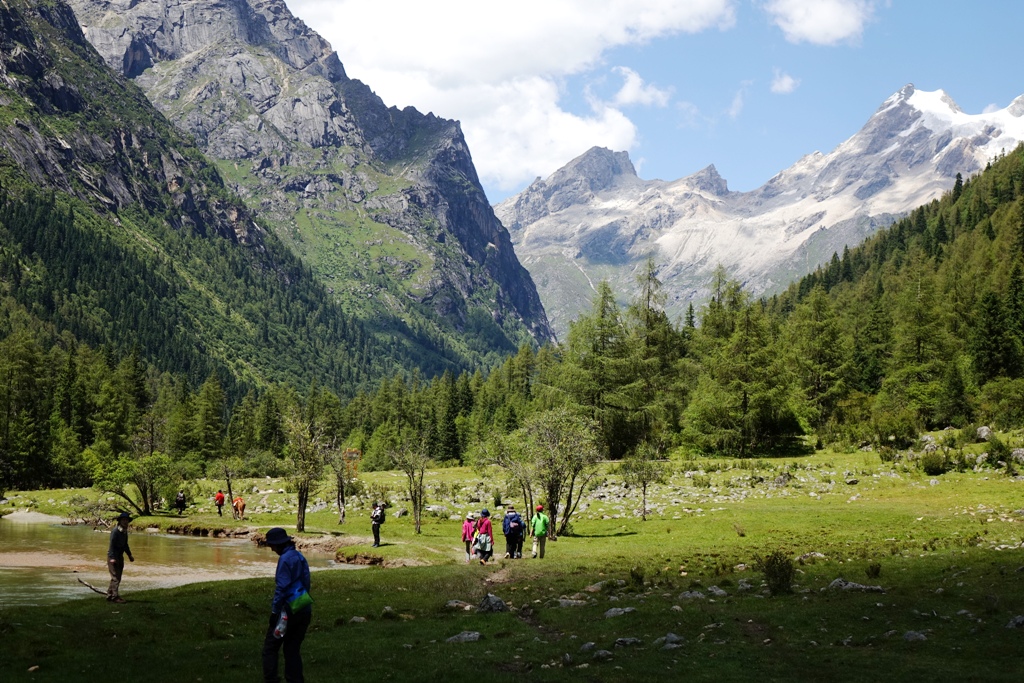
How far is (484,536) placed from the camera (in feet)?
110

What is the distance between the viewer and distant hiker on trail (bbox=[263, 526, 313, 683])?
1383cm

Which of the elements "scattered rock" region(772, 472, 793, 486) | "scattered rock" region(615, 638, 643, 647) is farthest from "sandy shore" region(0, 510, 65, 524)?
"scattered rock" region(615, 638, 643, 647)

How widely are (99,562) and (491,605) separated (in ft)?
84.9

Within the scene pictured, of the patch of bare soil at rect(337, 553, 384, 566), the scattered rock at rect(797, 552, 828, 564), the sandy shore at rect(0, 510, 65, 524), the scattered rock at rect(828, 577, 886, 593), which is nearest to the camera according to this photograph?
the scattered rock at rect(828, 577, 886, 593)

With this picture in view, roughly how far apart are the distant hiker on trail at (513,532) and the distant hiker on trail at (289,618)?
2041cm

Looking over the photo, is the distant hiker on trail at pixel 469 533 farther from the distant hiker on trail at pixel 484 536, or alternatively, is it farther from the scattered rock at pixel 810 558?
the scattered rock at pixel 810 558

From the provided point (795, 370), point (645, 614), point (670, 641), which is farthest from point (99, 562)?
point (795, 370)

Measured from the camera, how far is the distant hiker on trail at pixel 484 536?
3325 centimetres

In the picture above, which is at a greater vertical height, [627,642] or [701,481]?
[701,481]

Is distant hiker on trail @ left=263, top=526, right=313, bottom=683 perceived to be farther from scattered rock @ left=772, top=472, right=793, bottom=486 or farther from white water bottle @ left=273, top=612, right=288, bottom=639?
scattered rock @ left=772, top=472, right=793, bottom=486

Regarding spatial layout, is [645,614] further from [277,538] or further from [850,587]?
[277,538]

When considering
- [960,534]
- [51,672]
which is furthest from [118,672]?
[960,534]

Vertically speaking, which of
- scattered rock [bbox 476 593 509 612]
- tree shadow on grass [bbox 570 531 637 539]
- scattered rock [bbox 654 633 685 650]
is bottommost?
tree shadow on grass [bbox 570 531 637 539]

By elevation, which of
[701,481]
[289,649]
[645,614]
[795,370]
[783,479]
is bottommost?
[645,614]
